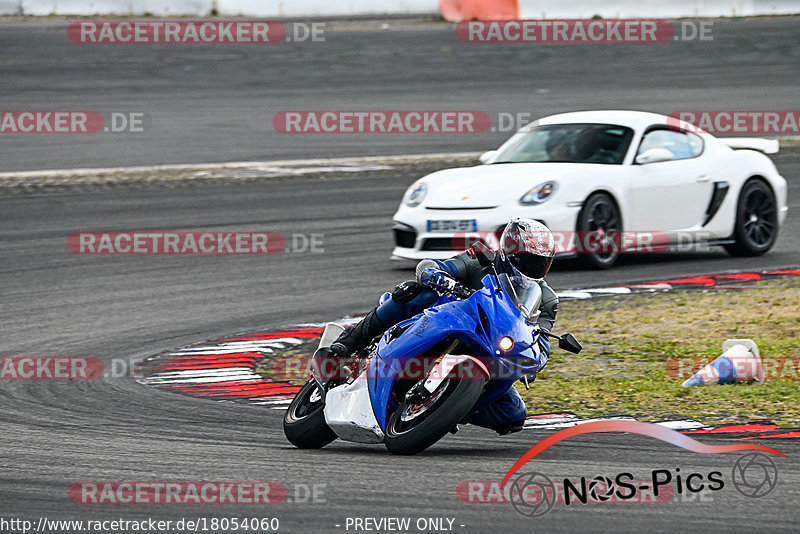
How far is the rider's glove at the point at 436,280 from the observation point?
235 inches

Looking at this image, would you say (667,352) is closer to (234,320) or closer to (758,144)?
(234,320)

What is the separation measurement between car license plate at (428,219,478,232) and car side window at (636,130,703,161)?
6.76 ft

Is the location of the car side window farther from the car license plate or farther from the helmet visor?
the helmet visor

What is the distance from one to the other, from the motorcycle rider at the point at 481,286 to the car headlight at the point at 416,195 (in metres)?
6.28

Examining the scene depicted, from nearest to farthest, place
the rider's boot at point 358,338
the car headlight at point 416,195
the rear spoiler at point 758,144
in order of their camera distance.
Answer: the rider's boot at point 358,338
the car headlight at point 416,195
the rear spoiler at point 758,144

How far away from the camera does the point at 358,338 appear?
6367 millimetres

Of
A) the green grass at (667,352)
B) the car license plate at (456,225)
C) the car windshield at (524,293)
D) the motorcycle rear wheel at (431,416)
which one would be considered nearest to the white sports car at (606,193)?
the car license plate at (456,225)

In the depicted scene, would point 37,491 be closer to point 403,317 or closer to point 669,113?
point 403,317

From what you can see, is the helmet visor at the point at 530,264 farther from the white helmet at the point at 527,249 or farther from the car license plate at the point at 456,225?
the car license plate at the point at 456,225

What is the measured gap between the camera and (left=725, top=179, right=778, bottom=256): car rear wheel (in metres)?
13.5

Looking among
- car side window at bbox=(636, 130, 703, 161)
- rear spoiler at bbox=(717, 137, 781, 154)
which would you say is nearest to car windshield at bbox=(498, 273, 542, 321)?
car side window at bbox=(636, 130, 703, 161)

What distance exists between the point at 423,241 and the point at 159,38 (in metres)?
20.3

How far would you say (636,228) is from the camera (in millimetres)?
12844

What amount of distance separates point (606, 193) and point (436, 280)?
6.86 m
